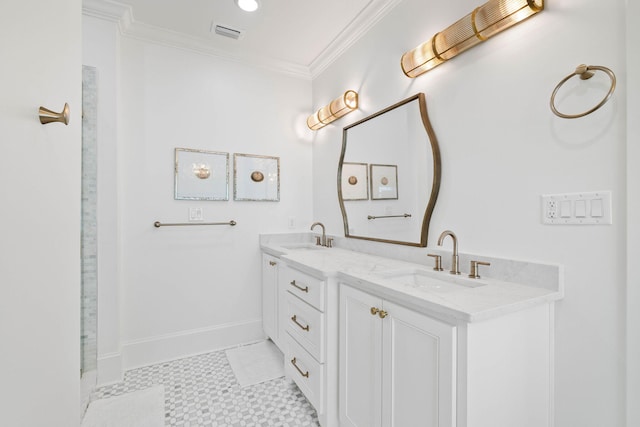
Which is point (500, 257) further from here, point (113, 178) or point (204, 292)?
point (113, 178)

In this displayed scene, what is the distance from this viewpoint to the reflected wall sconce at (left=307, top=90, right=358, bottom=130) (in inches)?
91.8

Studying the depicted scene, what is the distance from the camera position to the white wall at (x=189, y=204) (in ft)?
7.54

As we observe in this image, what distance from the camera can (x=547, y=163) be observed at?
47.6 inches

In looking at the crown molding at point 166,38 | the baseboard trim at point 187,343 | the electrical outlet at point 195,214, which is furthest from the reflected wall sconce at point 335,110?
the baseboard trim at point 187,343

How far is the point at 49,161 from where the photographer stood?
2.40 ft

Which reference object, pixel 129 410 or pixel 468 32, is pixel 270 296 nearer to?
pixel 129 410

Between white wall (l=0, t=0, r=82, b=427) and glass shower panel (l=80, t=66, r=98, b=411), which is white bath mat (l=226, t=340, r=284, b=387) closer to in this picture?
glass shower panel (l=80, t=66, r=98, b=411)

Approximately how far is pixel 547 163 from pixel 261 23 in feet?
6.93

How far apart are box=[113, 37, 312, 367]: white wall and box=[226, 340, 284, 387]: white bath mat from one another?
0.14 metres

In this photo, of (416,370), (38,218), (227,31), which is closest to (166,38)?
(227,31)

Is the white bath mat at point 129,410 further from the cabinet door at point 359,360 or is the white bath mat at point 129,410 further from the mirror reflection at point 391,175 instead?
the mirror reflection at point 391,175

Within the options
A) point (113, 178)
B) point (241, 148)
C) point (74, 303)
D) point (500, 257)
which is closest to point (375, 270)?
point (500, 257)

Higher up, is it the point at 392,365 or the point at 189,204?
the point at 189,204

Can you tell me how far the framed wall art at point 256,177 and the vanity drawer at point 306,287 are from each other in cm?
96
